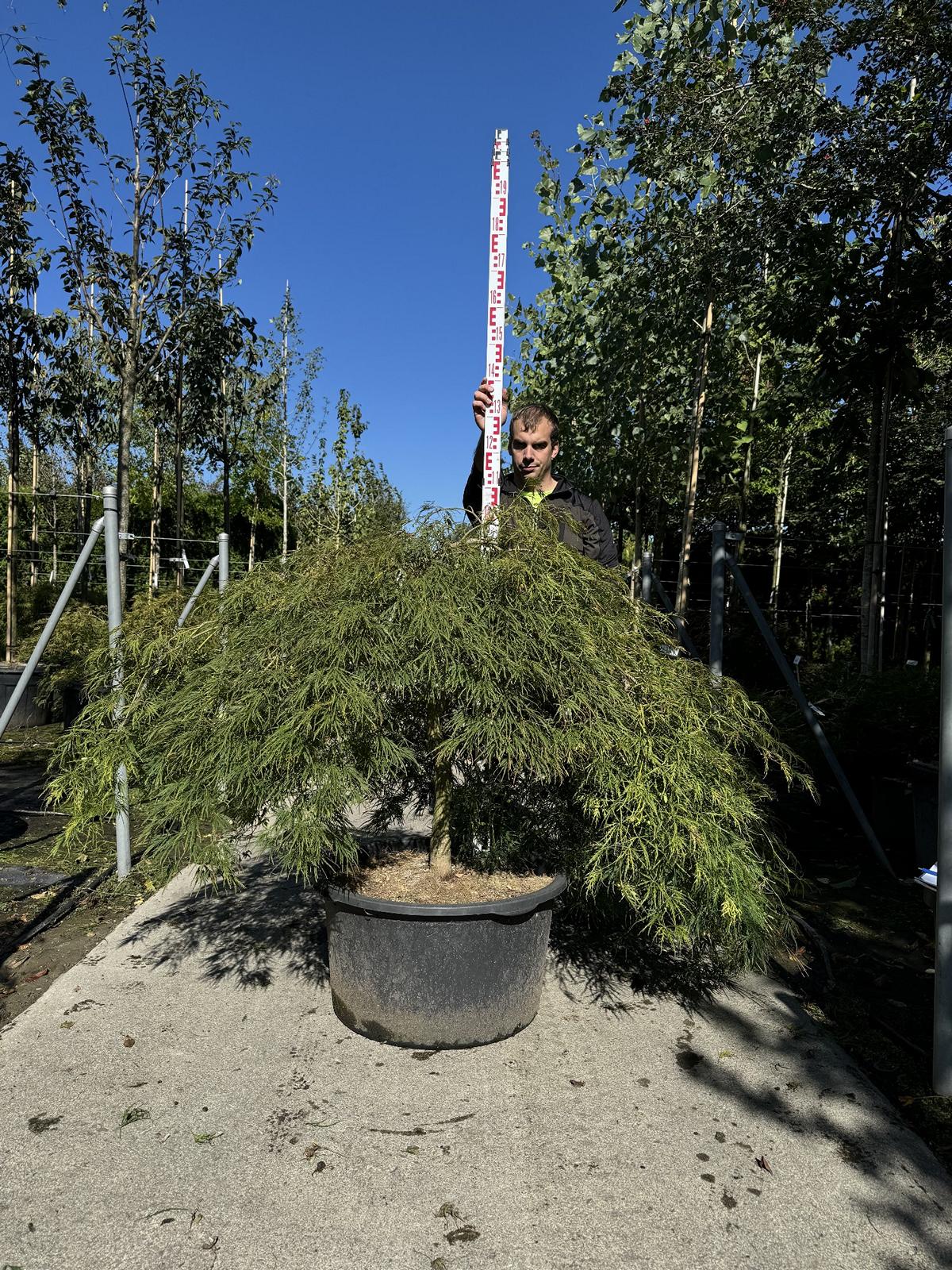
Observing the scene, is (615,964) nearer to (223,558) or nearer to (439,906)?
(439,906)

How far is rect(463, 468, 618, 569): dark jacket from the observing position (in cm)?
271

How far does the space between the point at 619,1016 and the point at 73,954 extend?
84.3 inches

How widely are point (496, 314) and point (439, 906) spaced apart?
194 centimetres

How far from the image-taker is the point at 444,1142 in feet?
6.77

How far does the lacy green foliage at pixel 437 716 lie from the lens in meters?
2.11

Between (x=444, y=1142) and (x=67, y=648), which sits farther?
(x=67, y=648)

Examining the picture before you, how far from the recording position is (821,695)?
5.50 meters

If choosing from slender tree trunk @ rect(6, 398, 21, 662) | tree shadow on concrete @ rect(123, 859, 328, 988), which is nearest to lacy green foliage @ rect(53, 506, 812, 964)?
tree shadow on concrete @ rect(123, 859, 328, 988)

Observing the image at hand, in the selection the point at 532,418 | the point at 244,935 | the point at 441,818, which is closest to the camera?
the point at 441,818

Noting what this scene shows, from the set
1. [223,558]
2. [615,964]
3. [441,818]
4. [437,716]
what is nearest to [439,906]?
[441,818]

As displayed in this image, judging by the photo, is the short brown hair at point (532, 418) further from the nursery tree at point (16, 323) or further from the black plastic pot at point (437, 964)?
the nursery tree at point (16, 323)

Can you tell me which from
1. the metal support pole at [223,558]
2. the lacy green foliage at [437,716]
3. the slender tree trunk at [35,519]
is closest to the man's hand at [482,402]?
the lacy green foliage at [437,716]

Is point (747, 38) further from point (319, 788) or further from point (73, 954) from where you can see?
point (73, 954)

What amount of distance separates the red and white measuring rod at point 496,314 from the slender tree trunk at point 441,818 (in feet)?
2.87
